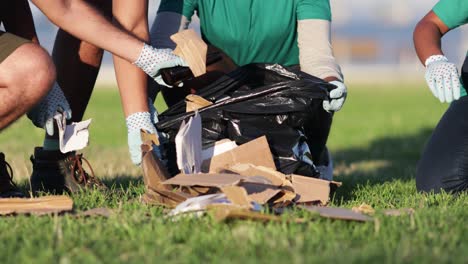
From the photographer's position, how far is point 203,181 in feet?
12.2

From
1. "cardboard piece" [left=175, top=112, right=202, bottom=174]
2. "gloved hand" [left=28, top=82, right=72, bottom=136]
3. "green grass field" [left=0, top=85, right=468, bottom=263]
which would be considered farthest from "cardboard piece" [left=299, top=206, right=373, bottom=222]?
"gloved hand" [left=28, top=82, right=72, bottom=136]

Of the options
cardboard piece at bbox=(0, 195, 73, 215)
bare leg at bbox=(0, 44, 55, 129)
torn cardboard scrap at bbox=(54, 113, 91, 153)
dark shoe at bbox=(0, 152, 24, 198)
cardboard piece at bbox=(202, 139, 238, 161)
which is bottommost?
dark shoe at bbox=(0, 152, 24, 198)

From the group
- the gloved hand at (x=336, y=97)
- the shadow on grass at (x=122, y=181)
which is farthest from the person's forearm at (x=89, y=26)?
the shadow on grass at (x=122, y=181)

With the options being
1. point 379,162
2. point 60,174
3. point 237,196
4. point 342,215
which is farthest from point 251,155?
point 379,162

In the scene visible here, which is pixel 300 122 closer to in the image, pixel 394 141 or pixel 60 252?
pixel 60 252

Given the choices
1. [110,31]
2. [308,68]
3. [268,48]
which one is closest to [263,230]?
[110,31]

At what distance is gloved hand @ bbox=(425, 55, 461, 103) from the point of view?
432 centimetres

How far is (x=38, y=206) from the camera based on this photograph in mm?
3666

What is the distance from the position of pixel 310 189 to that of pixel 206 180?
572mm

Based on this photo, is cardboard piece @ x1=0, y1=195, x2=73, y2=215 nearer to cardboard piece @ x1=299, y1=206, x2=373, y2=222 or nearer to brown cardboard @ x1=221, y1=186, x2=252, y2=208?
brown cardboard @ x1=221, y1=186, x2=252, y2=208

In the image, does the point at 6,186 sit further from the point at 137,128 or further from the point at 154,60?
the point at 154,60

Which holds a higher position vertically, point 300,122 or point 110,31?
point 110,31

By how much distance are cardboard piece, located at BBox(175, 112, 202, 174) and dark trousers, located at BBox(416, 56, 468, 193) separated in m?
1.49

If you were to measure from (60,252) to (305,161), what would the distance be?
5.91 ft
